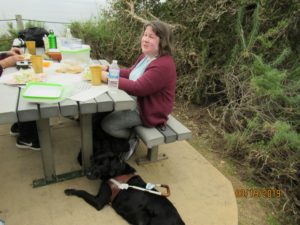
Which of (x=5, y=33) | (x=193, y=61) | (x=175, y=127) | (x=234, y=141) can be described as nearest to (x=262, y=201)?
(x=234, y=141)

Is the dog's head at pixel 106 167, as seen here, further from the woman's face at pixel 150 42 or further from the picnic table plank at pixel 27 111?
the woman's face at pixel 150 42

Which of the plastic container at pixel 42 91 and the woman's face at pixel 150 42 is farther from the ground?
the woman's face at pixel 150 42

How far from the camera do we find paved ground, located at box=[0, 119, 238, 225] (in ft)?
6.31

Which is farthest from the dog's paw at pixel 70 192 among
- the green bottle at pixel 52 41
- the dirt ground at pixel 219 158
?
the green bottle at pixel 52 41

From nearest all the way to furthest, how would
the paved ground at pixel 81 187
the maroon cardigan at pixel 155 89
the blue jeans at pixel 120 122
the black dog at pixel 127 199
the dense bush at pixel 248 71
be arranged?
the black dog at pixel 127 199 < the paved ground at pixel 81 187 < the maroon cardigan at pixel 155 89 < the blue jeans at pixel 120 122 < the dense bush at pixel 248 71

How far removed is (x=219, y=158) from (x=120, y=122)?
1.20 meters

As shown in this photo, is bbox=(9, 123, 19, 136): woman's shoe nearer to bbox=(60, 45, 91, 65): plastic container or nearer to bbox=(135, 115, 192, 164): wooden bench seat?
bbox=(60, 45, 91, 65): plastic container

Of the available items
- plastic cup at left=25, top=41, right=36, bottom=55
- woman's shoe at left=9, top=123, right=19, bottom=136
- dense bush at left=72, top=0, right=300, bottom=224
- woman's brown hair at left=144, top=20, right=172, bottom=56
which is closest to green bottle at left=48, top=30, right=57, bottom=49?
plastic cup at left=25, top=41, right=36, bottom=55

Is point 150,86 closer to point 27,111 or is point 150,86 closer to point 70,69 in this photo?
point 70,69

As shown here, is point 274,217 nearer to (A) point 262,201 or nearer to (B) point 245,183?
(A) point 262,201

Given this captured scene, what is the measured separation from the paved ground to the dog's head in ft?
0.78

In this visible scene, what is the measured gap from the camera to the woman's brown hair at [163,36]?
6.87ft

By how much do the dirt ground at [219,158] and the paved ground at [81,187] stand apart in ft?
0.34
